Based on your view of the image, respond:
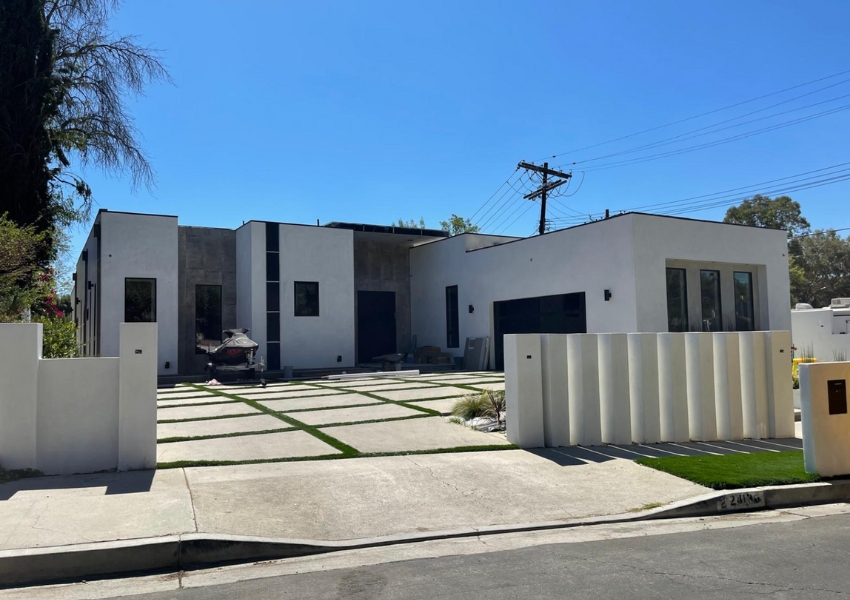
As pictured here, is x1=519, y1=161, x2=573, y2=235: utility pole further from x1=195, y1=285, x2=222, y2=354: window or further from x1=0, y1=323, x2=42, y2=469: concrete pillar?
x1=0, y1=323, x2=42, y2=469: concrete pillar

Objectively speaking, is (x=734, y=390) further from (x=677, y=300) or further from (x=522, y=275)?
(x=522, y=275)

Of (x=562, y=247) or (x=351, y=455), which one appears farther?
(x=562, y=247)

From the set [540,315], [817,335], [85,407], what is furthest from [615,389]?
[817,335]

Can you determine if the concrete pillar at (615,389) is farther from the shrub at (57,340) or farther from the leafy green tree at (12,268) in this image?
the shrub at (57,340)

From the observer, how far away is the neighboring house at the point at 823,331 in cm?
2422

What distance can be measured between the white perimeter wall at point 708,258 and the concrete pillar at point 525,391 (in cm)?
1074

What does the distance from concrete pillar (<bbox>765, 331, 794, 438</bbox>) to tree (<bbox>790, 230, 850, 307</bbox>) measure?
49.0m

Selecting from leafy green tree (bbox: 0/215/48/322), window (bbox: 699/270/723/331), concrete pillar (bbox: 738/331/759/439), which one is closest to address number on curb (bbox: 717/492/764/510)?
concrete pillar (bbox: 738/331/759/439)

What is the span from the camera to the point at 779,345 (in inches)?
403

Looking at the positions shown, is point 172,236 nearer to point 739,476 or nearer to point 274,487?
point 274,487

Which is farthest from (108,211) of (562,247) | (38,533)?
(38,533)

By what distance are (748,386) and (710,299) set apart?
12459 millimetres

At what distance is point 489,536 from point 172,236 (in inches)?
761

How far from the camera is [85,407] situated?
770 centimetres
